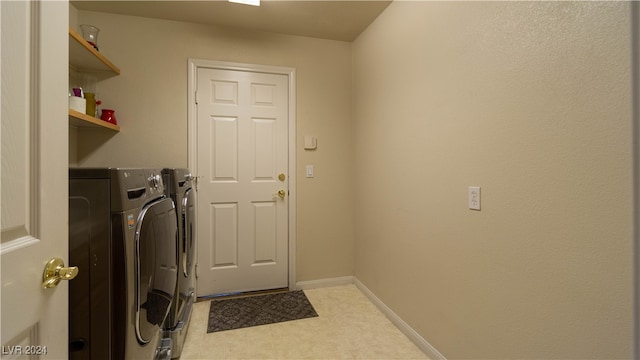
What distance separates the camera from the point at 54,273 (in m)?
0.64

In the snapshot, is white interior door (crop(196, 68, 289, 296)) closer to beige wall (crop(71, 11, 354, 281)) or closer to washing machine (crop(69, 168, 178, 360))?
beige wall (crop(71, 11, 354, 281))

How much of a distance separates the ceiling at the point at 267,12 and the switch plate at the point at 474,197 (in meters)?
1.58

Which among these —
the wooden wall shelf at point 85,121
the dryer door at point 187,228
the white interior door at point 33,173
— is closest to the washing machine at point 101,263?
the white interior door at point 33,173

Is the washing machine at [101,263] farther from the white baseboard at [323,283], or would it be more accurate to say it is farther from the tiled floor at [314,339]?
the white baseboard at [323,283]

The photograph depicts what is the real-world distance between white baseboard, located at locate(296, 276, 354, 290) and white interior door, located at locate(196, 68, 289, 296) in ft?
0.51

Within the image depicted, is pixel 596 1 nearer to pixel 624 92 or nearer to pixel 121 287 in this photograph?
pixel 624 92

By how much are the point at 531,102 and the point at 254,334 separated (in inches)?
81.7

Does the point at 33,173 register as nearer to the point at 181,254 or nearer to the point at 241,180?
the point at 181,254

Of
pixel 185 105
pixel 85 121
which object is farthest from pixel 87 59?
pixel 185 105

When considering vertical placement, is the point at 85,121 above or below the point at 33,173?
above

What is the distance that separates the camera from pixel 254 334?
199 cm

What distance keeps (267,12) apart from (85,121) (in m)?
1.54

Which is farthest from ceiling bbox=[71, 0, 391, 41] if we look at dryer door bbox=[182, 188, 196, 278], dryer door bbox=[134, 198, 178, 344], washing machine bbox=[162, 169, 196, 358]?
dryer door bbox=[134, 198, 178, 344]

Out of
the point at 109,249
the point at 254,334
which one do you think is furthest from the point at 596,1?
the point at 254,334
